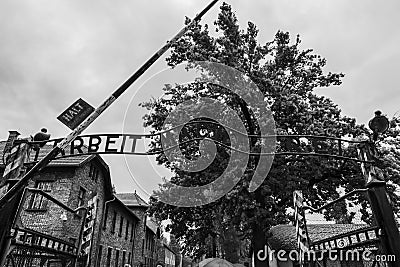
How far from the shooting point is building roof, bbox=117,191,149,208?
1277 inches

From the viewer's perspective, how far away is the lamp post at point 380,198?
15.4ft

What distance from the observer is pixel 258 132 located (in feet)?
46.6

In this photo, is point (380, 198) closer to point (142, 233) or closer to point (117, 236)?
point (117, 236)

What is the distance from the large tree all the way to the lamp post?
6.10 metres

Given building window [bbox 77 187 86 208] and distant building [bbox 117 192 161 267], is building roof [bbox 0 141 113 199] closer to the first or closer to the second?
building window [bbox 77 187 86 208]

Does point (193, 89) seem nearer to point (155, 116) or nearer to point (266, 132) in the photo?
point (155, 116)

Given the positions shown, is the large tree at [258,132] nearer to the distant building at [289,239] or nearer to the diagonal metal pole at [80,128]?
the distant building at [289,239]

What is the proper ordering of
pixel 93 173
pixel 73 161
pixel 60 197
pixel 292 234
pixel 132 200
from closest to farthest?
pixel 60 197, pixel 73 161, pixel 292 234, pixel 93 173, pixel 132 200

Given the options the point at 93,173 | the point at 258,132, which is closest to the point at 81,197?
the point at 93,173

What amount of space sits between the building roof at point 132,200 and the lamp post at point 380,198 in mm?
28540

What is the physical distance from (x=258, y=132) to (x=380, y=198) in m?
9.19

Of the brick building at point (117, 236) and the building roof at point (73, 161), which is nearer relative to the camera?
the building roof at point (73, 161)

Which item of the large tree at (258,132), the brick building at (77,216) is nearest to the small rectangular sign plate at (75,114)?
the brick building at (77,216)

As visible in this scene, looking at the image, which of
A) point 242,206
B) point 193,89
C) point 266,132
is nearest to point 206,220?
point 242,206
